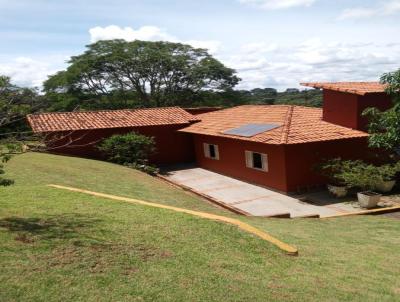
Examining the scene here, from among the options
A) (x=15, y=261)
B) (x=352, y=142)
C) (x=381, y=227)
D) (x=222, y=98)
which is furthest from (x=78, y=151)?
(x=222, y=98)

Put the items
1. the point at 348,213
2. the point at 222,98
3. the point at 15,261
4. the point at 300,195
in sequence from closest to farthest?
the point at 15,261 → the point at 348,213 → the point at 300,195 → the point at 222,98

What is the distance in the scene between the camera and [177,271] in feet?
17.6

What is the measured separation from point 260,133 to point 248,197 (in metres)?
2.97

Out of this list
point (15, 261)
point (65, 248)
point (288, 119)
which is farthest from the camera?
point (288, 119)

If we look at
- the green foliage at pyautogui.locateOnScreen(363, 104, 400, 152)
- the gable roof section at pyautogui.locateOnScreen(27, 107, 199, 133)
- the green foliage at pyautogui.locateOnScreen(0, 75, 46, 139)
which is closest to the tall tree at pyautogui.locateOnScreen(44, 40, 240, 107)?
the gable roof section at pyautogui.locateOnScreen(27, 107, 199, 133)

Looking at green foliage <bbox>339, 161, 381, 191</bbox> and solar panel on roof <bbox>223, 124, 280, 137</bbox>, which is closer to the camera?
green foliage <bbox>339, 161, 381, 191</bbox>

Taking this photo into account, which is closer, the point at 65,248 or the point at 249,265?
the point at 65,248

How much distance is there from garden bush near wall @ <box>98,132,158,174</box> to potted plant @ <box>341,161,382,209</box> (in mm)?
9529

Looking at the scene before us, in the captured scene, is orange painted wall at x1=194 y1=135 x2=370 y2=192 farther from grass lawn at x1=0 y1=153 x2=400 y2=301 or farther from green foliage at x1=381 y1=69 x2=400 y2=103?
grass lawn at x1=0 y1=153 x2=400 y2=301

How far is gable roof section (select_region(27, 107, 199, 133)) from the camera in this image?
21.3m

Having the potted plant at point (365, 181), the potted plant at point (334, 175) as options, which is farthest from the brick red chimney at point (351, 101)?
the potted plant at point (365, 181)

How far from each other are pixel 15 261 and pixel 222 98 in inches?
1409

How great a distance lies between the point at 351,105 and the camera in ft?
55.2

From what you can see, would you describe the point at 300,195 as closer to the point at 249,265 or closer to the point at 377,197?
the point at 377,197
